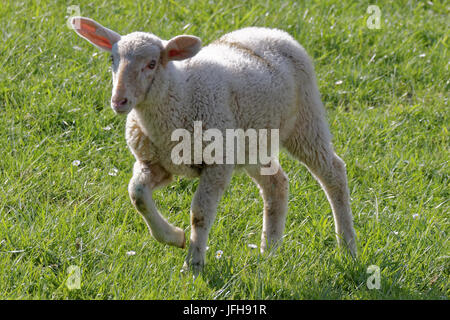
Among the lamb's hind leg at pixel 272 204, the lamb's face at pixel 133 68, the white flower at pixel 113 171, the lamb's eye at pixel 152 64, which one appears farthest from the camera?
the white flower at pixel 113 171

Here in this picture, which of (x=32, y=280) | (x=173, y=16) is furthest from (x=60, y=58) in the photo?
(x=32, y=280)

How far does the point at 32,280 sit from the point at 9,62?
8.90ft

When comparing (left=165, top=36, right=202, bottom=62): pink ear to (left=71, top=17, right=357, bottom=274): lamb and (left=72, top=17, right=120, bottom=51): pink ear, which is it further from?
(left=72, top=17, right=120, bottom=51): pink ear

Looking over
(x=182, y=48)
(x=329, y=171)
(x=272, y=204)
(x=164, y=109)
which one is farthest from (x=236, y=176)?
(x=182, y=48)

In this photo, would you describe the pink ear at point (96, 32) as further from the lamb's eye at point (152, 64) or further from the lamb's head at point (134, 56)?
the lamb's eye at point (152, 64)

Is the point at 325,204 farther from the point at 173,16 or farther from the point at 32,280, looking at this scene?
the point at 173,16

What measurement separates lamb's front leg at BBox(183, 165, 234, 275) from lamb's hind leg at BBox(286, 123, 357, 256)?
0.79 m

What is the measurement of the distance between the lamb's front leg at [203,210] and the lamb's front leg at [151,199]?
11 cm

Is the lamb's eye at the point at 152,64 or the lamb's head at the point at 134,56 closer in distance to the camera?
the lamb's head at the point at 134,56

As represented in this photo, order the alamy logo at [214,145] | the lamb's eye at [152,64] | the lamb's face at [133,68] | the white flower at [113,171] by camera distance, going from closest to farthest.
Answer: the lamb's face at [133,68], the lamb's eye at [152,64], the alamy logo at [214,145], the white flower at [113,171]

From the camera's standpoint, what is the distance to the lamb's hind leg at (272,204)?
17.1 ft

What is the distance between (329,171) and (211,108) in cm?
106

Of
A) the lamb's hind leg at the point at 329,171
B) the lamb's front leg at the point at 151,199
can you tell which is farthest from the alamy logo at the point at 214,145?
the lamb's hind leg at the point at 329,171

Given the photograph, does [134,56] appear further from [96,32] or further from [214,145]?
[214,145]
